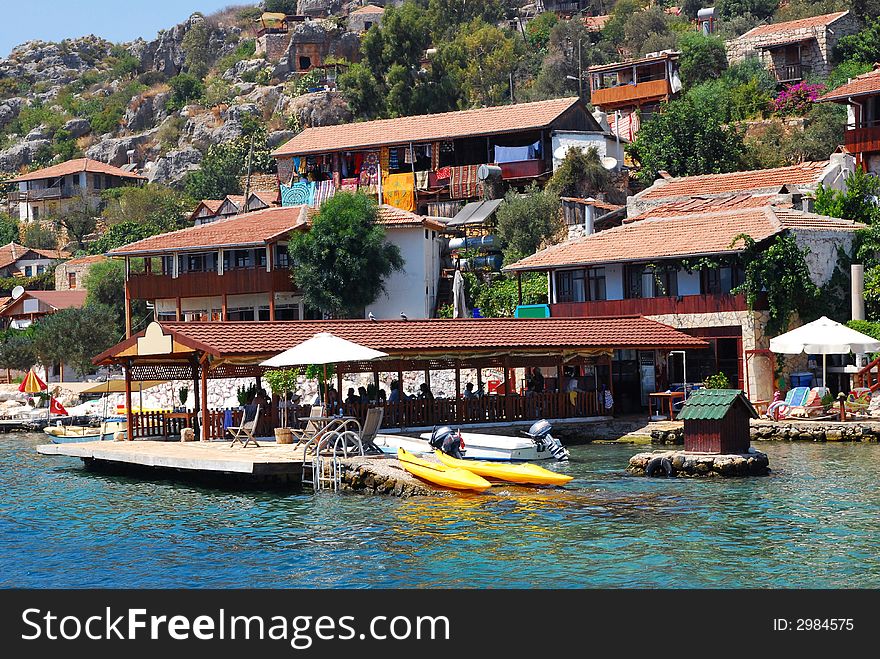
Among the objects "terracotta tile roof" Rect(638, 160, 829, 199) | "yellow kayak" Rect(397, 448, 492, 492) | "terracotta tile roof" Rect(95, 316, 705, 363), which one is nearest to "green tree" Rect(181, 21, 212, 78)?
"terracotta tile roof" Rect(638, 160, 829, 199)

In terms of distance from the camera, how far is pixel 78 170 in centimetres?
10181

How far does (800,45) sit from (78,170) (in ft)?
186

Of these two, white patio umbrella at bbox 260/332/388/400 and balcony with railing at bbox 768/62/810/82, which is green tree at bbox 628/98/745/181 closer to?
balcony with railing at bbox 768/62/810/82

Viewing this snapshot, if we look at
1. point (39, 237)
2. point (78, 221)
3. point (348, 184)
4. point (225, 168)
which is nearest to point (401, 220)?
point (348, 184)

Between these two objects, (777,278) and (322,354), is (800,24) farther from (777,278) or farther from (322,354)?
(322,354)

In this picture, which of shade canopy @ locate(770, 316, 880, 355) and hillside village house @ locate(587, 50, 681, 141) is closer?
shade canopy @ locate(770, 316, 880, 355)

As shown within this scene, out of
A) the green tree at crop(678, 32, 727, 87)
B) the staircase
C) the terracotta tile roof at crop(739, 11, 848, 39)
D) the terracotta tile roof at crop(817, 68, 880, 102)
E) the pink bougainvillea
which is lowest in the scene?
the staircase

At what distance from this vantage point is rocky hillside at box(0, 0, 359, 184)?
4119 inches

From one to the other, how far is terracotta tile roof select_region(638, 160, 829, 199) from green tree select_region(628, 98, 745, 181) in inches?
252

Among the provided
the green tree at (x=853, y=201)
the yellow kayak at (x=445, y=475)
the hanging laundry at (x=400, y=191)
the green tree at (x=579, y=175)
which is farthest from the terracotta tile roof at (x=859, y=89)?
the yellow kayak at (x=445, y=475)

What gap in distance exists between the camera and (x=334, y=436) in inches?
1084

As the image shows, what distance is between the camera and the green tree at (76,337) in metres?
62.5

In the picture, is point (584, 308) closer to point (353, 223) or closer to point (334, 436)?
point (353, 223)

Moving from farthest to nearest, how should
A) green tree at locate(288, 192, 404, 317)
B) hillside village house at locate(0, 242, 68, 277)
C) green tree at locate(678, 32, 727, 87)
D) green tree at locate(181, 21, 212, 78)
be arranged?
green tree at locate(181, 21, 212, 78), hillside village house at locate(0, 242, 68, 277), green tree at locate(678, 32, 727, 87), green tree at locate(288, 192, 404, 317)
